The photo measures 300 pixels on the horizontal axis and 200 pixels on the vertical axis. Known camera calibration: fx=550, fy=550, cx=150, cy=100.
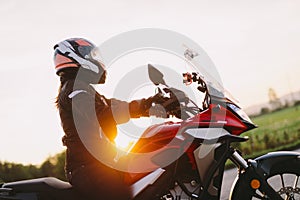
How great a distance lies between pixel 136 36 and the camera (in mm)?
4484

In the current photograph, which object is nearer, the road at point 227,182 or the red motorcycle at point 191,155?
the red motorcycle at point 191,155

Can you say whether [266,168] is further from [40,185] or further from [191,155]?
[40,185]

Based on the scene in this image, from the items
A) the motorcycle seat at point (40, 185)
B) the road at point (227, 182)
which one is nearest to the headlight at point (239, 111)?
the motorcycle seat at point (40, 185)

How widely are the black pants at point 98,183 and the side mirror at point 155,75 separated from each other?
0.77m

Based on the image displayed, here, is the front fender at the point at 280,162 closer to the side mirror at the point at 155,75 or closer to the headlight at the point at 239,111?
the headlight at the point at 239,111

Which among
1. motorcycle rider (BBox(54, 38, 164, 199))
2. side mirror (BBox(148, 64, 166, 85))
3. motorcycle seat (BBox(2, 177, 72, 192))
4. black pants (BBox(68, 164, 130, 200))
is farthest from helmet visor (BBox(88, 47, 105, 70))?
motorcycle seat (BBox(2, 177, 72, 192))

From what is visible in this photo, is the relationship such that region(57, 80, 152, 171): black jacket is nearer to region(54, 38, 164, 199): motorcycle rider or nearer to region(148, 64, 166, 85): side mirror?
region(54, 38, 164, 199): motorcycle rider

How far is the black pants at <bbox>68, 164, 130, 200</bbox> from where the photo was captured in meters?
4.22

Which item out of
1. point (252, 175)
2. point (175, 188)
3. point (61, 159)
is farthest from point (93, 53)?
point (61, 159)

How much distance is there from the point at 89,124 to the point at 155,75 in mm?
639

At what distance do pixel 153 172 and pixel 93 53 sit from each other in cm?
115

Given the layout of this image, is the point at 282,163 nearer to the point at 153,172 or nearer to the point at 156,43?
the point at 153,172

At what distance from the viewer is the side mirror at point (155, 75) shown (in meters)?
4.28

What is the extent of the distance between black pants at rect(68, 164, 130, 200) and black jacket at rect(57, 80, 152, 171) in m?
0.07
